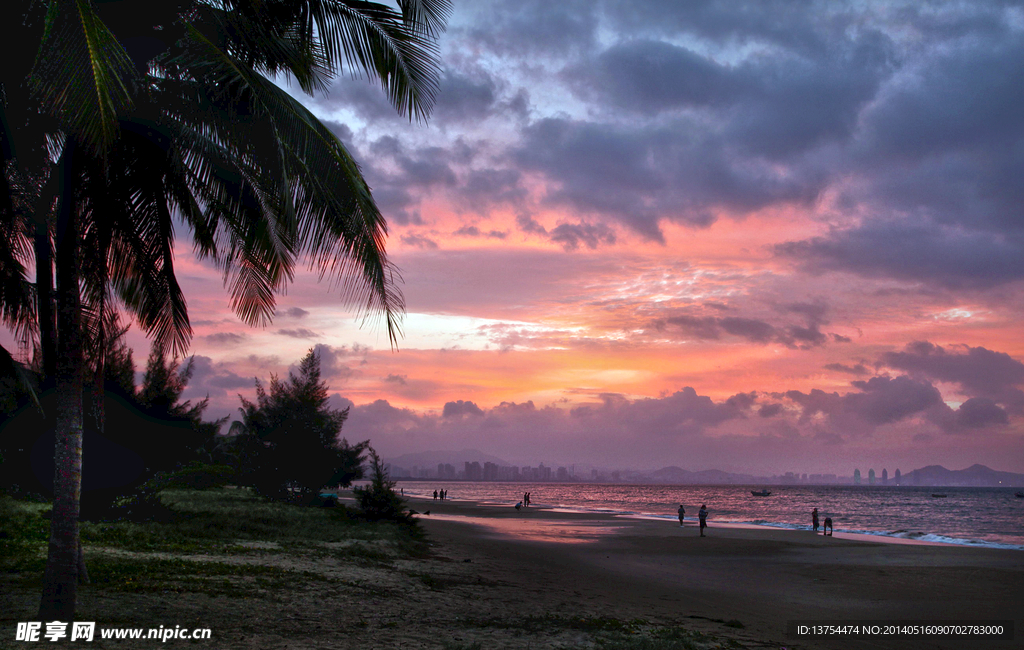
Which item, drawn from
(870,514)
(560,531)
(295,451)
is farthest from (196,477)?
(870,514)

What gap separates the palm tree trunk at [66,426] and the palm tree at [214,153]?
13 mm

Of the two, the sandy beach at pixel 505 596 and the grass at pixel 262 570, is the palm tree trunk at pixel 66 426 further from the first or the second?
the grass at pixel 262 570

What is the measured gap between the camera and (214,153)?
6.57m

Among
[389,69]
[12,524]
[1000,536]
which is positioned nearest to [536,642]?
[389,69]

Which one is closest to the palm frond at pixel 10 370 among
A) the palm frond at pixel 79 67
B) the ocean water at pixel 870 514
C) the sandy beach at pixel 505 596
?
the sandy beach at pixel 505 596

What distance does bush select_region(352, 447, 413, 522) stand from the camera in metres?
25.0

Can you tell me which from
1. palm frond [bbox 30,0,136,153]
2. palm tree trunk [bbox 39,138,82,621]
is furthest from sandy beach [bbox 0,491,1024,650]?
palm frond [bbox 30,0,136,153]

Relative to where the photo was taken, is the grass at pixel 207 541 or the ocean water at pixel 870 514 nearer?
the grass at pixel 207 541

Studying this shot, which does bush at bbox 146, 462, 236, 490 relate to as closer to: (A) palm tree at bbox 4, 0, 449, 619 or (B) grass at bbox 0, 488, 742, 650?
(B) grass at bbox 0, 488, 742, 650

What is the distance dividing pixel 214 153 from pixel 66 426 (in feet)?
10.4

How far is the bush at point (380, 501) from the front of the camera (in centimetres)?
2495

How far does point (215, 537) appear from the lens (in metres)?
16.2

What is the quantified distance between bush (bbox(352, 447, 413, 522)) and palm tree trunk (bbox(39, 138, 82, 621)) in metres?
19.2

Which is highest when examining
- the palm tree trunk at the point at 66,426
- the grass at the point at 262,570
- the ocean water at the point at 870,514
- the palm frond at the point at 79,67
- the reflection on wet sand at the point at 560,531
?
the palm frond at the point at 79,67
